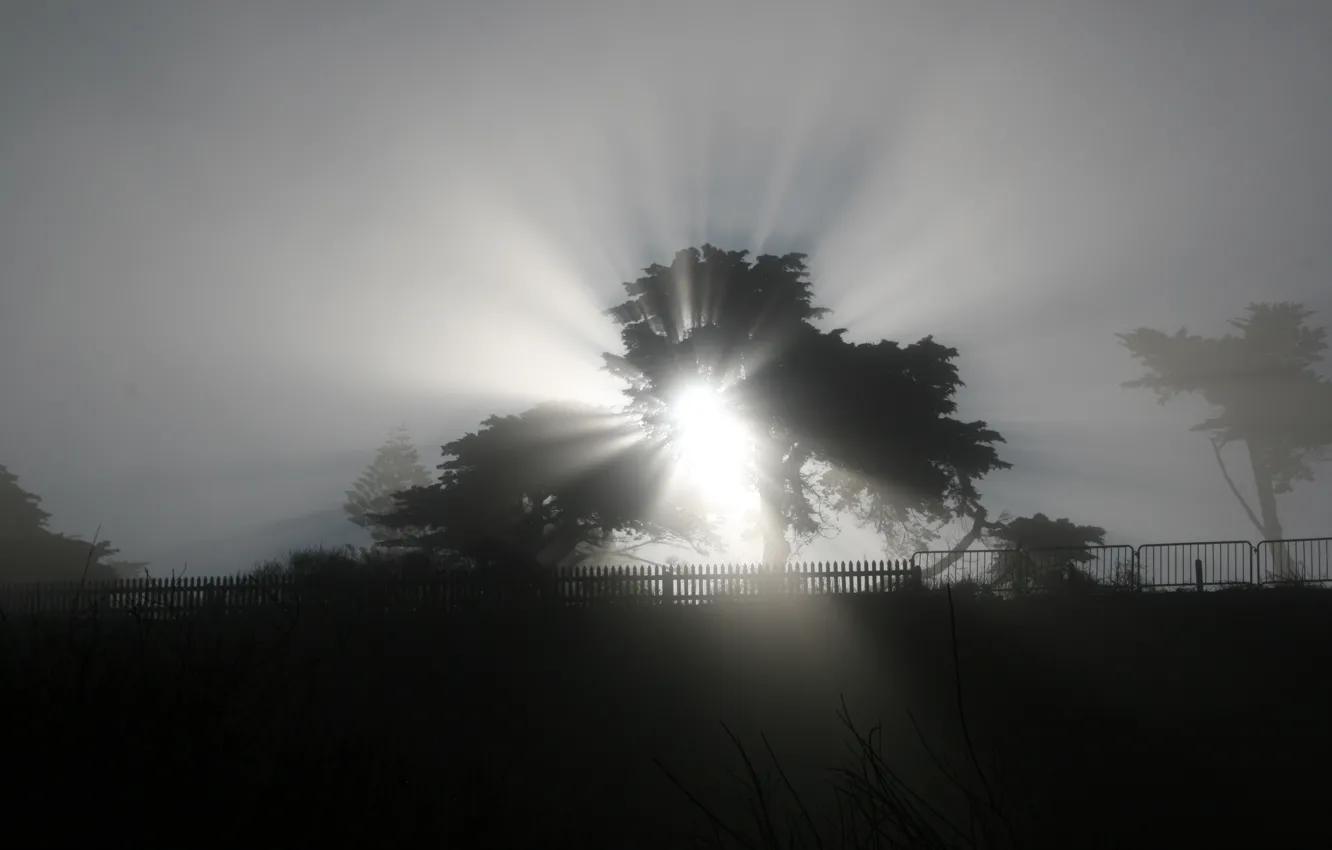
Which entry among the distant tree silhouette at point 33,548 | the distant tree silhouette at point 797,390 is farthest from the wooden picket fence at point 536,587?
the distant tree silhouette at point 33,548

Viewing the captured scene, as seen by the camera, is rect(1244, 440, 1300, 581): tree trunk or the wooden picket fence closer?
the wooden picket fence

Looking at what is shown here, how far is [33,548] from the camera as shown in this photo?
39.7 m

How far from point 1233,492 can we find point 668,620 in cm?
3275

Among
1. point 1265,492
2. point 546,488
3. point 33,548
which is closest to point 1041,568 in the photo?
point 546,488

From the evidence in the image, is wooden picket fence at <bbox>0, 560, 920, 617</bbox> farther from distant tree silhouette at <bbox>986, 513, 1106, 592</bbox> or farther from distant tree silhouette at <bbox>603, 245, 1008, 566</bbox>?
distant tree silhouette at <bbox>603, 245, 1008, 566</bbox>

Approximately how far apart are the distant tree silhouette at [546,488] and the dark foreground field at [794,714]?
12031 millimetres

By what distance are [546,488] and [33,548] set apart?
24.0 meters

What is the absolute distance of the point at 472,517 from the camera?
30.7 m

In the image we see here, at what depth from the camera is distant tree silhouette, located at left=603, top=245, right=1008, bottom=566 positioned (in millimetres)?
29594

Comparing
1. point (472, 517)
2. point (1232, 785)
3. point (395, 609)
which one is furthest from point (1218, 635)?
point (472, 517)

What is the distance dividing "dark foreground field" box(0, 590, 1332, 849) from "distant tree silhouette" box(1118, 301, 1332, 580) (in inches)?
888

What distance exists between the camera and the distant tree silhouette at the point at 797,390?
97.1 feet

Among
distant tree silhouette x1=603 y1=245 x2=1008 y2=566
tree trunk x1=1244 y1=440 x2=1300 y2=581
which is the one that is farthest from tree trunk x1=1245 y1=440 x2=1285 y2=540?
distant tree silhouette x1=603 y1=245 x2=1008 y2=566

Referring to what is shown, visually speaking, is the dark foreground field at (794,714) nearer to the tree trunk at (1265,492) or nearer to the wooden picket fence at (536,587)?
the wooden picket fence at (536,587)
